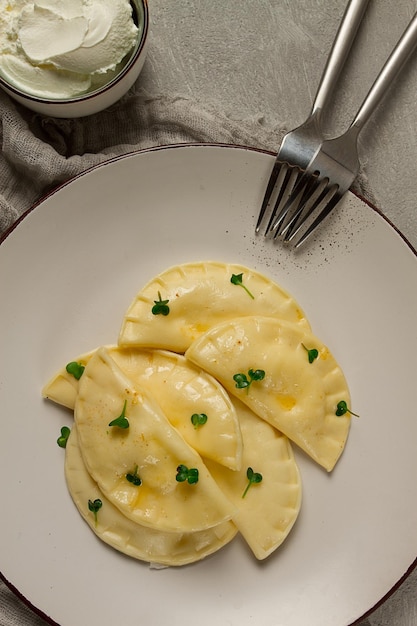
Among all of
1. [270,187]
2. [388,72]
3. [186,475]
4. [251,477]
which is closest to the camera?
[186,475]

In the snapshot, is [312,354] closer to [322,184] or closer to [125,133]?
[322,184]

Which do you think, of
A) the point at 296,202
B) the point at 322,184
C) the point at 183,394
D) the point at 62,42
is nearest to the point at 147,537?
the point at 183,394

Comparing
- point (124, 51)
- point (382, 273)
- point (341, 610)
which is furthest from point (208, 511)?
point (124, 51)

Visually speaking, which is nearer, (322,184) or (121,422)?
(121,422)

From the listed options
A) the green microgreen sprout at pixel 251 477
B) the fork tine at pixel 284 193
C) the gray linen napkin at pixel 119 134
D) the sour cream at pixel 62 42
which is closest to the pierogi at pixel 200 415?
the green microgreen sprout at pixel 251 477

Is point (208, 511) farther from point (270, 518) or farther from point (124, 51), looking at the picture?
point (124, 51)

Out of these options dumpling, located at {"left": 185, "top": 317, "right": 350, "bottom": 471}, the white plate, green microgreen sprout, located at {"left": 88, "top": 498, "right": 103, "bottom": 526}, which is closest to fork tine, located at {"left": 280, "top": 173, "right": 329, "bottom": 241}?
the white plate

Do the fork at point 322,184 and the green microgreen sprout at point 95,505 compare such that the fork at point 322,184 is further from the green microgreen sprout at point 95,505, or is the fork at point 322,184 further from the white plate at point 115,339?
the green microgreen sprout at point 95,505
